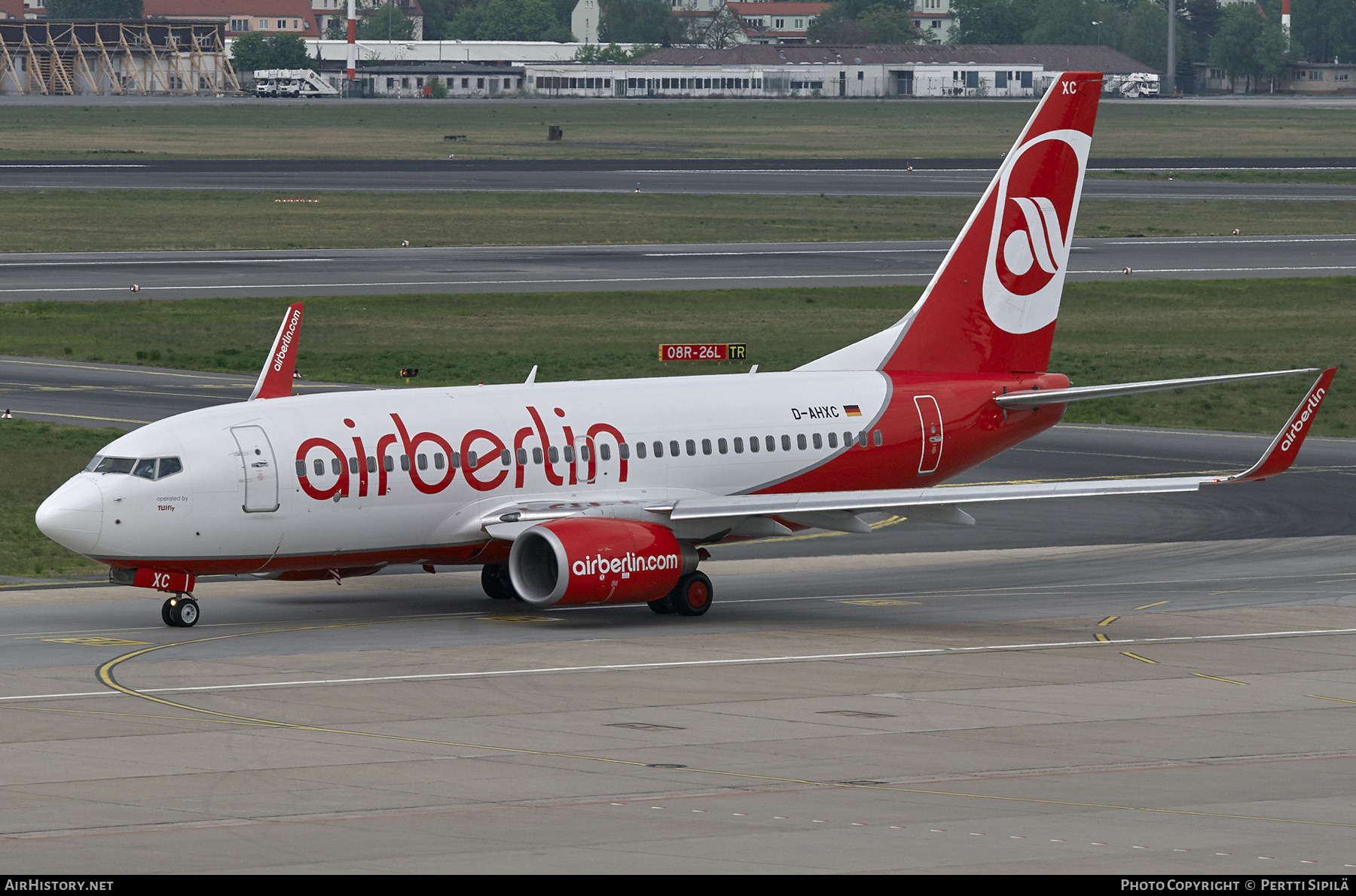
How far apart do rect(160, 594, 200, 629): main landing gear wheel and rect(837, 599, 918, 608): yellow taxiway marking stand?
1299cm

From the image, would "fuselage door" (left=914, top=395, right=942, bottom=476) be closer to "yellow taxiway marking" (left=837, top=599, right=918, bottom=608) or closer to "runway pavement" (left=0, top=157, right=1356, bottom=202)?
"yellow taxiway marking" (left=837, top=599, right=918, bottom=608)

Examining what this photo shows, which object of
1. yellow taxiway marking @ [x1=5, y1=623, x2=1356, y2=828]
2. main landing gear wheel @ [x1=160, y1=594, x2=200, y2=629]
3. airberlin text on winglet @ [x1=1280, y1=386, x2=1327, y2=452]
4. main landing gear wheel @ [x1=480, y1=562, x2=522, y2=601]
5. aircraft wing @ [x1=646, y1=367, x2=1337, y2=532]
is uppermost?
airberlin text on winglet @ [x1=1280, y1=386, x2=1327, y2=452]

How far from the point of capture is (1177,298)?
301 ft

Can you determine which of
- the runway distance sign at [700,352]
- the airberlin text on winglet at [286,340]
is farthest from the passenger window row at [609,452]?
the runway distance sign at [700,352]

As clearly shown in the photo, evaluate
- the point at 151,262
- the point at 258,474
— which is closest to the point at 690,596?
the point at 258,474

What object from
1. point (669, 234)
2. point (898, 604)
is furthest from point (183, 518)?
point (669, 234)

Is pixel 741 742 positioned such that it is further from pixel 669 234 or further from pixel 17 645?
pixel 669 234

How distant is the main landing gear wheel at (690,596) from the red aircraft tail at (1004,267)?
7589 millimetres

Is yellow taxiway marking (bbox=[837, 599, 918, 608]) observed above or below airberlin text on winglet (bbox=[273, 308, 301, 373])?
below

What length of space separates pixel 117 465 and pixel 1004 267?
1988 centimetres

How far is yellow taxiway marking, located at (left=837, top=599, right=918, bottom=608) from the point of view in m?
40.5

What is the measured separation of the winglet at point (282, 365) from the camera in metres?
43.0

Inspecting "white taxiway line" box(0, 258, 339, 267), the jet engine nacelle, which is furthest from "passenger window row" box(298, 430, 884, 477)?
"white taxiway line" box(0, 258, 339, 267)
